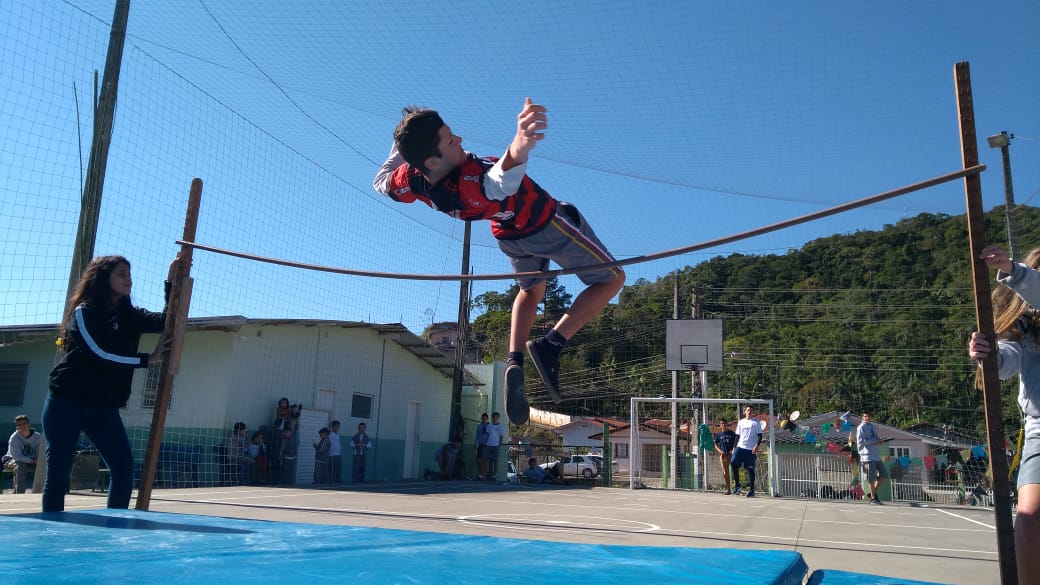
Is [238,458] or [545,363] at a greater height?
[545,363]

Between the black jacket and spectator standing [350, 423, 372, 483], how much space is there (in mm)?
9725

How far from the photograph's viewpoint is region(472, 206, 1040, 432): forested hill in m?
13.4

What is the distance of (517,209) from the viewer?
2955mm

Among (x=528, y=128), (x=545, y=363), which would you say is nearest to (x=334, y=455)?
(x=545, y=363)

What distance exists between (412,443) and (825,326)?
27.2m

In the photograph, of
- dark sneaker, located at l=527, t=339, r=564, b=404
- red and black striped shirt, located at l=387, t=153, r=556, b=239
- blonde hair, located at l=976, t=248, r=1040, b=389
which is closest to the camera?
blonde hair, located at l=976, t=248, r=1040, b=389

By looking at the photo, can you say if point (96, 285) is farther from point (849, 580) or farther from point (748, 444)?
point (748, 444)

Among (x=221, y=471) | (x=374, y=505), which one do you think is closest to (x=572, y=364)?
(x=221, y=471)

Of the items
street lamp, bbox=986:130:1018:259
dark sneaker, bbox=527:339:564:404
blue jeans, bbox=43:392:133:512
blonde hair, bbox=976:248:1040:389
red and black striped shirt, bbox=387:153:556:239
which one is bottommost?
blue jeans, bbox=43:392:133:512

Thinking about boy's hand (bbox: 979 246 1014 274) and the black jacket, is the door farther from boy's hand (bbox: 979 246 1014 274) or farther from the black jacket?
boy's hand (bbox: 979 246 1014 274)

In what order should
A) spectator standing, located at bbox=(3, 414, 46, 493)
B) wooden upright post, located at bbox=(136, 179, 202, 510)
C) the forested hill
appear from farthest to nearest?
the forested hill → spectator standing, located at bbox=(3, 414, 46, 493) → wooden upright post, located at bbox=(136, 179, 202, 510)

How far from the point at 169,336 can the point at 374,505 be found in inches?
131

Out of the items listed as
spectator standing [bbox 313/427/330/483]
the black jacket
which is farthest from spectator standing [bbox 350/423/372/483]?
the black jacket

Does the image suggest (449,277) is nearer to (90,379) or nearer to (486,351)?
(90,379)
